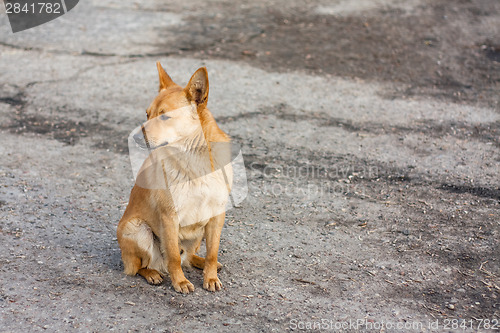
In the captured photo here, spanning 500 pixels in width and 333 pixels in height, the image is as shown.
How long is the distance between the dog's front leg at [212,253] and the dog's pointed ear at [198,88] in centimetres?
88

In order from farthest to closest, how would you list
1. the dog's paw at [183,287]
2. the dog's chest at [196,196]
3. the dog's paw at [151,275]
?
the dog's paw at [151,275]
the dog's paw at [183,287]
the dog's chest at [196,196]

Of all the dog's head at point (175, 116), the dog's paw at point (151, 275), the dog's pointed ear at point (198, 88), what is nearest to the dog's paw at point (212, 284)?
the dog's paw at point (151, 275)

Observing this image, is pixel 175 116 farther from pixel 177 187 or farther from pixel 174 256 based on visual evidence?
pixel 174 256

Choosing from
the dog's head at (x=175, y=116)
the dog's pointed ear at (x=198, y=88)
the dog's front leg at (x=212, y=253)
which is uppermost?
the dog's pointed ear at (x=198, y=88)

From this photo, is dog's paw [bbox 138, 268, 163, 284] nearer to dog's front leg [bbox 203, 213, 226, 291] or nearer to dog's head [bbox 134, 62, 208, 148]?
dog's front leg [bbox 203, 213, 226, 291]

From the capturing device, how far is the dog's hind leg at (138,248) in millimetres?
4098

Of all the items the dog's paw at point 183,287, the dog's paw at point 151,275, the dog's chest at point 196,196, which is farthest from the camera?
the dog's paw at point 151,275

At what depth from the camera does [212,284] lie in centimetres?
409

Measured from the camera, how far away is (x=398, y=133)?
6.62 meters

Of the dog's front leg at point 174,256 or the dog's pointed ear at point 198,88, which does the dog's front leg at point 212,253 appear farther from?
the dog's pointed ear at point 198,88

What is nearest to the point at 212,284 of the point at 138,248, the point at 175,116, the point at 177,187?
the point at 138,248

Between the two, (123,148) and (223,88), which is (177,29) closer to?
(223,88)

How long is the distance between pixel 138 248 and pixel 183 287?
450mm

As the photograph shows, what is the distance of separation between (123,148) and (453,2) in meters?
7.10
